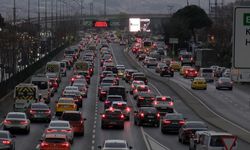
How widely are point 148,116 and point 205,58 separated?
77527mm

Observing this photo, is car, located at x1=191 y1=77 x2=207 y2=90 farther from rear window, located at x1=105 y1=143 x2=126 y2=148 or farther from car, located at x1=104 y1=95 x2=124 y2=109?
rear window, located at x1=105 y1=143 x2=126 y2=148

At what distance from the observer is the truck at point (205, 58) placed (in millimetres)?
127688

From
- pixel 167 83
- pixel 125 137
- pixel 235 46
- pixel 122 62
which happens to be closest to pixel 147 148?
pixel 125 137

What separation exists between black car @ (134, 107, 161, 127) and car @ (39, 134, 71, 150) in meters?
17.4

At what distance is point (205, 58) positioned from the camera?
130m

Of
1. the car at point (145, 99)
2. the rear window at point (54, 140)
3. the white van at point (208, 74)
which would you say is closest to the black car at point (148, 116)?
the car at point (145, 99)

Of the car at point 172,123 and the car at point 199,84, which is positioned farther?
the car at point 199,84

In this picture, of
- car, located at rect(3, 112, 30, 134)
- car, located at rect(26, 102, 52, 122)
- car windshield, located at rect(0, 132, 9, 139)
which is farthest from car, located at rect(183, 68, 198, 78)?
car windshield, located at rect(0, 132, 9, 139)

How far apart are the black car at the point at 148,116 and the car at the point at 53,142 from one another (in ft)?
57.0

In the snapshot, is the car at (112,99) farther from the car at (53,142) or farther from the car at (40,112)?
the car at (53,142)

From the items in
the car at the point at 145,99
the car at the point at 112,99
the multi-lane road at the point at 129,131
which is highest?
the car at the point at 112,99

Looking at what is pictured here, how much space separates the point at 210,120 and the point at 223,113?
7.97 m

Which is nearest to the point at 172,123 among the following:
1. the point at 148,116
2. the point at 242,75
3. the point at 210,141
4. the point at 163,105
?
the point at 148,116

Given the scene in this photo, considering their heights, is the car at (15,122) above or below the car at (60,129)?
below
